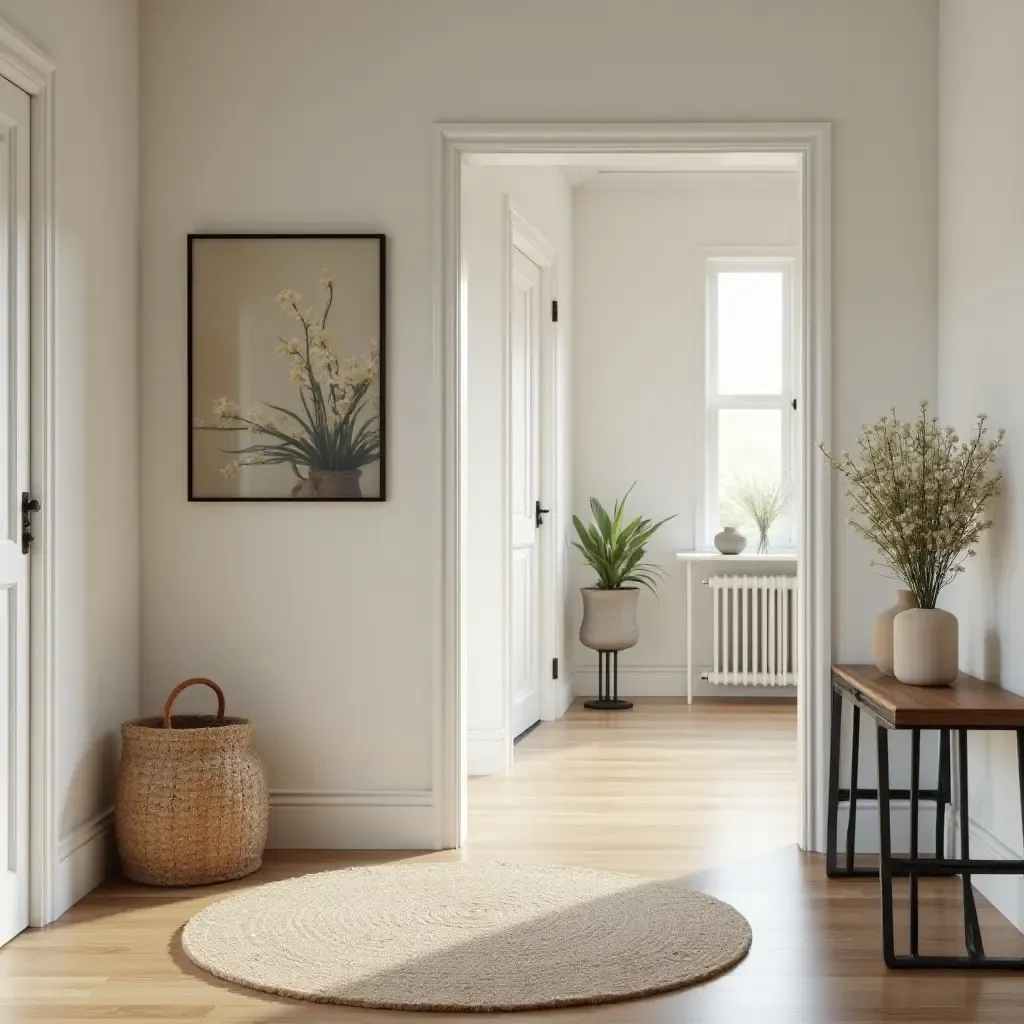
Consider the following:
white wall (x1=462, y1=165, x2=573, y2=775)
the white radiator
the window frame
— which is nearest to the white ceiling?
white wall (x1=462, y1=165, x2=573, y2=775)

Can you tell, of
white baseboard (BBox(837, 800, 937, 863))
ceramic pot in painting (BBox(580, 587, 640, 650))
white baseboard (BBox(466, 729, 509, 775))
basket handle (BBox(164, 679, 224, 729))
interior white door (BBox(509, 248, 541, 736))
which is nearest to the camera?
basket handle (BBox(164, 679, 224, 729))

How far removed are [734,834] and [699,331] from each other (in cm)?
376

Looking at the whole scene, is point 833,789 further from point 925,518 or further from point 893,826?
point 925,518

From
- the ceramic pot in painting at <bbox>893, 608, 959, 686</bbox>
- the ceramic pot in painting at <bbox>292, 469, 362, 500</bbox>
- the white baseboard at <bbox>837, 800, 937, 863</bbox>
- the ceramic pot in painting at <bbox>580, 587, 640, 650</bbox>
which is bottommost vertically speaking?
the white baseboard at <bbox>837, 800, 937, 863</bbox>

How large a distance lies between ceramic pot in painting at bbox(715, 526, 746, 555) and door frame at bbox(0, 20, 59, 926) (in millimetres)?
4384

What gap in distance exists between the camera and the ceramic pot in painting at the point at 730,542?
718cm

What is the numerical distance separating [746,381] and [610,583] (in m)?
1.44

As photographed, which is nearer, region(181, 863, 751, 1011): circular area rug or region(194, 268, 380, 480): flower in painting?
region(181, 863, 751, 1011): circular area rug

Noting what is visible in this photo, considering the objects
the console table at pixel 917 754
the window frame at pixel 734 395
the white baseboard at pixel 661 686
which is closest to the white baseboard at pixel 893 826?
the console table at pixel 917 754

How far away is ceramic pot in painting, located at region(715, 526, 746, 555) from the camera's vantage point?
23.5ft

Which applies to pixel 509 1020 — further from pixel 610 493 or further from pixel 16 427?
pixel 610 493

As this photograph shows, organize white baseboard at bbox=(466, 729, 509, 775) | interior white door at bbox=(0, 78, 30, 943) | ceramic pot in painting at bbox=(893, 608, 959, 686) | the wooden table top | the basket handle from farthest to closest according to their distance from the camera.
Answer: white baseboard at bbox=(466, 729, 509, 775) → the basket handle → ceramic pot in painting at bbox=(893, 608, 959, 686) → interior white door at bbox=(0, 78, 30, 943) → the wooden table top

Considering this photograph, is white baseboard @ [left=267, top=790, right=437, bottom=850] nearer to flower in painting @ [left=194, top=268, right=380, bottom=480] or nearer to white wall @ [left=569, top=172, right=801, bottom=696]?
flower in painting @ [left=194, top=268, right=380, bottom=480]

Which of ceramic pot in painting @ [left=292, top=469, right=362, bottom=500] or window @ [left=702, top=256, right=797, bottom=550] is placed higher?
window @ [left=702, top=256, right=797, bottom=550]
